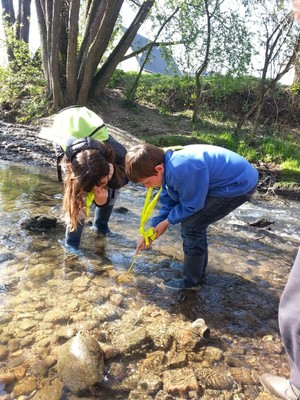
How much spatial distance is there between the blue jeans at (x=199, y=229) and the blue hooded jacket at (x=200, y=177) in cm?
8

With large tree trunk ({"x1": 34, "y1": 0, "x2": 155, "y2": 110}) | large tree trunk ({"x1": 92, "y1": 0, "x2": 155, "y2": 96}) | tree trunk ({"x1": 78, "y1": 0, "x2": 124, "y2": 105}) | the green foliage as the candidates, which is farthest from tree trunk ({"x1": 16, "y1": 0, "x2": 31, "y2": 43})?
tree trunk ({"x1": 78, "y1": 0, "x2": 124, "y2": 105})

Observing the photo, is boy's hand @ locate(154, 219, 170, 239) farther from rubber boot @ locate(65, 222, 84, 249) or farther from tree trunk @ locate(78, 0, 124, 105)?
tree trunk @ locate(78, 0, 124, 105)

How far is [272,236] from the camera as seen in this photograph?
175 inches

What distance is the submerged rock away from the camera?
5.97ft

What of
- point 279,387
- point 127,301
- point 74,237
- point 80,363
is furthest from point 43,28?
point 279,387

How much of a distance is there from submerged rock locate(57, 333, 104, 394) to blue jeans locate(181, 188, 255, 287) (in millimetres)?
1050

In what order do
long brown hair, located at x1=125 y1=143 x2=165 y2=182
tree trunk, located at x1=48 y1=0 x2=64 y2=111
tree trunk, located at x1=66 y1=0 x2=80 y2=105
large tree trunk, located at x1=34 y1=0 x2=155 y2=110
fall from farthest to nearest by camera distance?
1. large tree trunk, located at x1=34 y1=0 x2=155 y2=110
2. tree trunk, located at x1=48 y1=0 x2=64 y2=111
3. tree trunk, located at x1=66 y1=0 x2=80 y2=105
4. long brown hair, located at x1=125 y1=143 x2=165 y2=182

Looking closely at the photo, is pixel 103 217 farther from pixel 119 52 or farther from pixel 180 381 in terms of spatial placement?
pixel 119 52

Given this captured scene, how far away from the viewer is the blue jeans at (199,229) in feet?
8.59

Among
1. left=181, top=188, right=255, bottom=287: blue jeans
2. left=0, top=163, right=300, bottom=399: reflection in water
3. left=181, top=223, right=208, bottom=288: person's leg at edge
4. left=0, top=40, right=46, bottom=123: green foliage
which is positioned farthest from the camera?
left=0, top=40, right=46, bottom=123: green foliage

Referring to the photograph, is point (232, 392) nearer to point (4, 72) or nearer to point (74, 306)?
point (74, 306)

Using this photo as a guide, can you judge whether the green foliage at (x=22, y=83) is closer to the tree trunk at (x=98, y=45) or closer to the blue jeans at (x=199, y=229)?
the tree trunk at (x=98, y=45)

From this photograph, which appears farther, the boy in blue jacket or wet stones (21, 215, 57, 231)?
wet stones (21, 215, 57, 231)

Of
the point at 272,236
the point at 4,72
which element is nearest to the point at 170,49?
the point at 4,72
